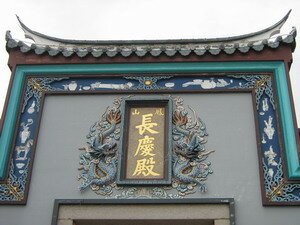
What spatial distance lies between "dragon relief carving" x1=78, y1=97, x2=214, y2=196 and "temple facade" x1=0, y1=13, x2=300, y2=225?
0.05 ft

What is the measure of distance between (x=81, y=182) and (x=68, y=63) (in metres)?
2.07

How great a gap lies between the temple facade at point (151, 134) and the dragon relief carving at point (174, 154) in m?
0.01

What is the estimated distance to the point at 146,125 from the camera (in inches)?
325

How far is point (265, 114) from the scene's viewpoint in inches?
320

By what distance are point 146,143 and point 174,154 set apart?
45 centimetres

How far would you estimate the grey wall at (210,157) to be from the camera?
7.36 metres

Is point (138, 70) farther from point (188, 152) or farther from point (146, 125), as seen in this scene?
point (188, 152)

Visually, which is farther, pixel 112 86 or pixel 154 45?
pixel 154 45

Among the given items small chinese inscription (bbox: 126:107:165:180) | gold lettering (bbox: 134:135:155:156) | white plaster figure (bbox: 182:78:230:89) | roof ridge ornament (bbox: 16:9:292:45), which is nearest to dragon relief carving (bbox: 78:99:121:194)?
small chinese inscription (bbox: 126:107:165:180)

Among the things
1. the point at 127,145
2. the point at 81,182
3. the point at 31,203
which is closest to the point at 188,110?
the point at 127,145

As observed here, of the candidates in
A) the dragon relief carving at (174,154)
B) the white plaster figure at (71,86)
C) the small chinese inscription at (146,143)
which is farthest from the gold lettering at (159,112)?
the white plaster figure at (71,86)

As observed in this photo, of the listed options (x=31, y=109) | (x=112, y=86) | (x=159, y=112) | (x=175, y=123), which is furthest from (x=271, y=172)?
(x=31, y=109)

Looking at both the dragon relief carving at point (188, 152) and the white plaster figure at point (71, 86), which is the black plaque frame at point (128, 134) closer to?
the dragon relief carving at point (188, 152)

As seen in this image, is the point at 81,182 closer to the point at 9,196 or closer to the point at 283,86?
the point at 9,196
